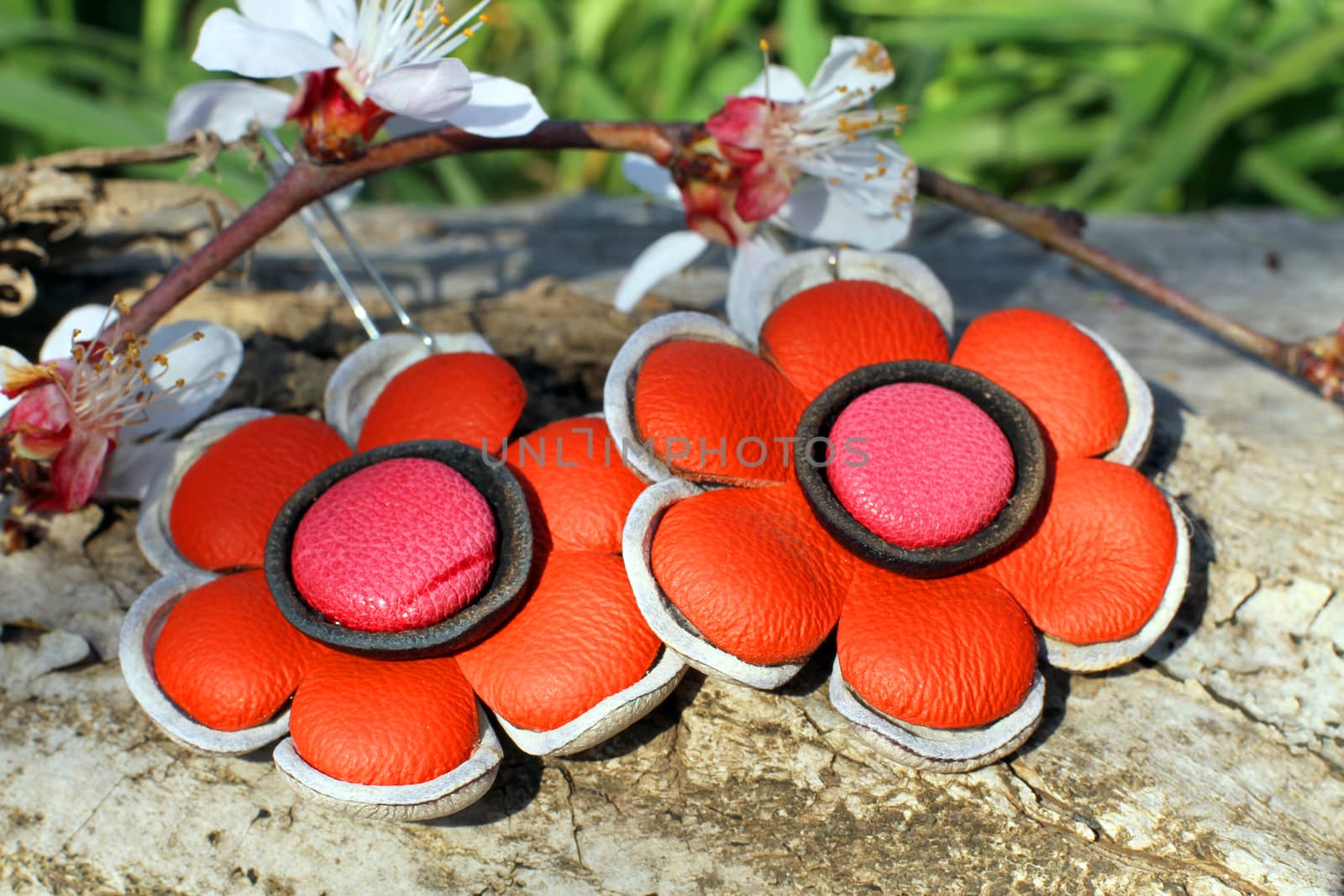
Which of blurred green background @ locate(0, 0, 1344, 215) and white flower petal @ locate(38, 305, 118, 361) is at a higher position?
white flower petal @ locate(38, 305, 118, 361)

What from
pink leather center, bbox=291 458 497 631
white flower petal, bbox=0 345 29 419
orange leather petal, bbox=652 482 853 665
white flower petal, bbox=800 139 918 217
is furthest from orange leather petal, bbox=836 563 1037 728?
white flower petal, bbox=0 345 29 419

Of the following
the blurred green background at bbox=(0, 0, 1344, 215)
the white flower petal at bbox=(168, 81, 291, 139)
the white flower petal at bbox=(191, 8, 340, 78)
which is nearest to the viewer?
the white flower petal at bbox=(191, 8, 340, 78)

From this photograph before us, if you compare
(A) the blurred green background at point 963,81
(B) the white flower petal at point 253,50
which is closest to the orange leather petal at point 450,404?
(B) the white flower petal at point 253,50

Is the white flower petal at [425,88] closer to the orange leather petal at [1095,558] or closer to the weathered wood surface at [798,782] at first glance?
the weathered wood surface at [798,782]

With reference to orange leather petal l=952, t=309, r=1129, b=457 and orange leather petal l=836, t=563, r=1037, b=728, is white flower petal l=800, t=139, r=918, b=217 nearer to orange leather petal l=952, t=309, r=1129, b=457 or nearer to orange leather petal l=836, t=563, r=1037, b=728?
orange leather petal l=952, t=309, r=1129, b=457

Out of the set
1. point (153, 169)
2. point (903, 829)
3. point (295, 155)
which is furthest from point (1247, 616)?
point (153, 169)

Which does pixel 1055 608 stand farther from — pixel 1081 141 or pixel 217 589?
pixel 1081 141
